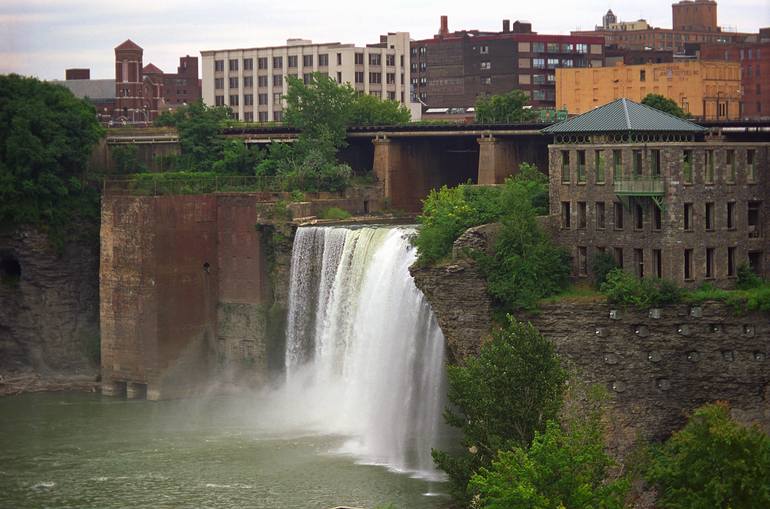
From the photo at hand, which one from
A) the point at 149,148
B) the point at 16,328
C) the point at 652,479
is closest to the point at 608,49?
the point at 149,148

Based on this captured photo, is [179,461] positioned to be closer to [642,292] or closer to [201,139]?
[642,292]

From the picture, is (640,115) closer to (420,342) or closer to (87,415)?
(420,342)

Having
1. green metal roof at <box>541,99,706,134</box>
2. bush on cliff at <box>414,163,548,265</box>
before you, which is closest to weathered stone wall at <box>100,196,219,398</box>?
bush on cliff at <box>414,163,548,265</box>

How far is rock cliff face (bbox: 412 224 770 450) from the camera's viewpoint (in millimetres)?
69875

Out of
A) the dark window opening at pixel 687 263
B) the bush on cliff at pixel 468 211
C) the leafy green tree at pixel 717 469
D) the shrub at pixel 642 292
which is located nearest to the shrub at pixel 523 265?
the bush on cliff at pixel 468 211

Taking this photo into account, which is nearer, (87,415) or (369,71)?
(87,415)

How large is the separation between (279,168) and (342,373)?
19432 millimetres

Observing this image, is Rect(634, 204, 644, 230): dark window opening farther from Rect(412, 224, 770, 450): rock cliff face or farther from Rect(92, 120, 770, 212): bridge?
Rect(92, 120, 770, 212): bridge

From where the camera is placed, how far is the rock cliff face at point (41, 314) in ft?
339

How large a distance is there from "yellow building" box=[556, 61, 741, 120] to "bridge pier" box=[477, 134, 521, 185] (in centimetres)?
3064

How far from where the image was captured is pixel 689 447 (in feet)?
199

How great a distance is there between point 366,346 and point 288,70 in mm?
76287

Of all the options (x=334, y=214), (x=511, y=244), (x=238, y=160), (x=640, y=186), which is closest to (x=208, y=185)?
(x=238, y=160)

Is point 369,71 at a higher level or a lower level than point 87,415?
higher
